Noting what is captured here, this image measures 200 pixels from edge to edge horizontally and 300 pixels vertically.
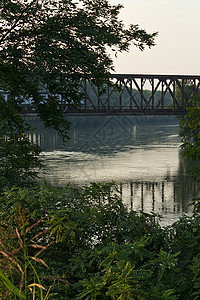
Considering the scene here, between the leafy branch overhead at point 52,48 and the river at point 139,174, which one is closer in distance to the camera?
the leafy branch overhead at point 52,48

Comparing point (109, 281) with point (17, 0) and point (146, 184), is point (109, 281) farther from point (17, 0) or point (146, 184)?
point (146, 184)

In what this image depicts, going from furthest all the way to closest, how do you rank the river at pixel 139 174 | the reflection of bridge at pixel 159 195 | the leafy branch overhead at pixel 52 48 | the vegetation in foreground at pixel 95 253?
the river at pixel 139 174 < the reflection of bridge at pixel 159 195 < the leafy branch overhead at pixel 52 48 < the vegetation in foreground at pixel 95 253

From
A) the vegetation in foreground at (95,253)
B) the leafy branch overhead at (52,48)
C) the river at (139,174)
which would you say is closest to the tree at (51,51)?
the leafy branch overhead at (52,48)

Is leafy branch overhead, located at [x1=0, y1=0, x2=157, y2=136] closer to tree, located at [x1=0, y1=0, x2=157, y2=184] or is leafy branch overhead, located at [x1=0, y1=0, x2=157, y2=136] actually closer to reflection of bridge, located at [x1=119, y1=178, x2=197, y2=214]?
tree, located at [x1=0, y1=0, x2=157, y2=184]

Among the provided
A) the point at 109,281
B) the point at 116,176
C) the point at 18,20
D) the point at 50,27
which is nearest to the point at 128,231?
the point at 109,281

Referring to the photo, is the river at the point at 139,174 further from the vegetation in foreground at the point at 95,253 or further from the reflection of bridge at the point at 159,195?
the vegetation in foreground at the point at 95,253

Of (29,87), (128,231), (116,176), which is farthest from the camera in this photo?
(116,176)

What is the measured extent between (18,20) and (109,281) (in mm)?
10688

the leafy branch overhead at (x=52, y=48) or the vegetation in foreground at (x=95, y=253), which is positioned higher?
the leafy branch overhead at (x=52, y=48)

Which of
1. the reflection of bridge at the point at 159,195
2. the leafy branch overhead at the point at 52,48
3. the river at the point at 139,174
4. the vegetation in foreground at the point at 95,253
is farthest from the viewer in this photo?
the river at the point at 139,174

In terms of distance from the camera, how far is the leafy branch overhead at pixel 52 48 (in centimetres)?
1339

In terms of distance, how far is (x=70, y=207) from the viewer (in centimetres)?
771

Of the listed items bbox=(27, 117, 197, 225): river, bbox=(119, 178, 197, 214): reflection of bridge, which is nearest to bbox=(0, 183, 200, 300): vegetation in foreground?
bbox=(27, 117, 197, 225): river

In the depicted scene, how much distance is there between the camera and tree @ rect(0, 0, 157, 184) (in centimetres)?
1341
